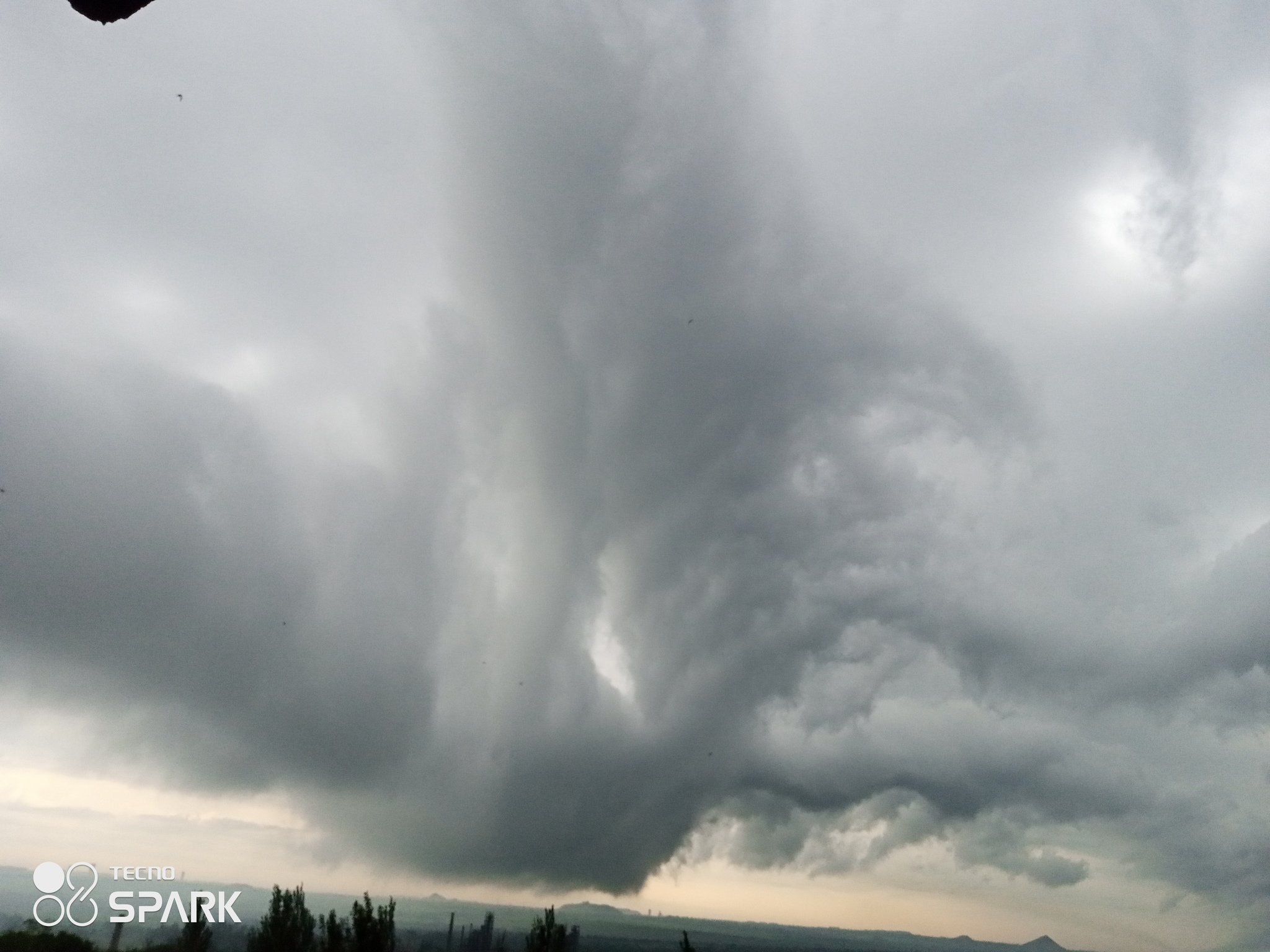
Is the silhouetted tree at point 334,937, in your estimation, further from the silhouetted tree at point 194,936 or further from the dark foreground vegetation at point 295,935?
the silhouetted tree at point 194,936

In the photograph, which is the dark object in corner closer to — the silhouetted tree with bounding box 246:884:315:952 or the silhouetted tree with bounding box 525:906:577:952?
the silhouetted tree with bounding box 525:906:577:952

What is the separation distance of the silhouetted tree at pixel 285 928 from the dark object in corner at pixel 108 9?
56.8 metres

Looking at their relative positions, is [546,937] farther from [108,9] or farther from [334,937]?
[108,9]

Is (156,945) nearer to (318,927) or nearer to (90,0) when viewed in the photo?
(318,927)

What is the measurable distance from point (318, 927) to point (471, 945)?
3897 inches

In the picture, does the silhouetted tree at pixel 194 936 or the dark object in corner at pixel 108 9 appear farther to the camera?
the silhouetted tree at pixel 194 936

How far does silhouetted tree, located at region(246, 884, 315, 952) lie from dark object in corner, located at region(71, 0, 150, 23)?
56808 mm

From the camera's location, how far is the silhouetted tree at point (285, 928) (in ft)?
165

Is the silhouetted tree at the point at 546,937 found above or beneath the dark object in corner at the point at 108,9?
beneath

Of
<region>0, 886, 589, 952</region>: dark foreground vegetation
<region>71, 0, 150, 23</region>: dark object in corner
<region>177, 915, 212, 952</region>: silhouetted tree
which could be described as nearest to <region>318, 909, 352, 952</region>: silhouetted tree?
<region>0, 886, 589, 952</region>: dark foreground vegetation

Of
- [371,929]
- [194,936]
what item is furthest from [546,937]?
[194,936]

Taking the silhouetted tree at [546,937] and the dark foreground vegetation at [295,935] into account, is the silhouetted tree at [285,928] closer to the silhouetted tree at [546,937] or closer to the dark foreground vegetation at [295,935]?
the dark foreground vegetation at [295,935]

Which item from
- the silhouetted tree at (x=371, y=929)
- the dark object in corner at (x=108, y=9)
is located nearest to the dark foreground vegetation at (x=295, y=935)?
the silhouetted tree at (x=371, y=929)

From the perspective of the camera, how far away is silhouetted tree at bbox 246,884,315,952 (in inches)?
1978
